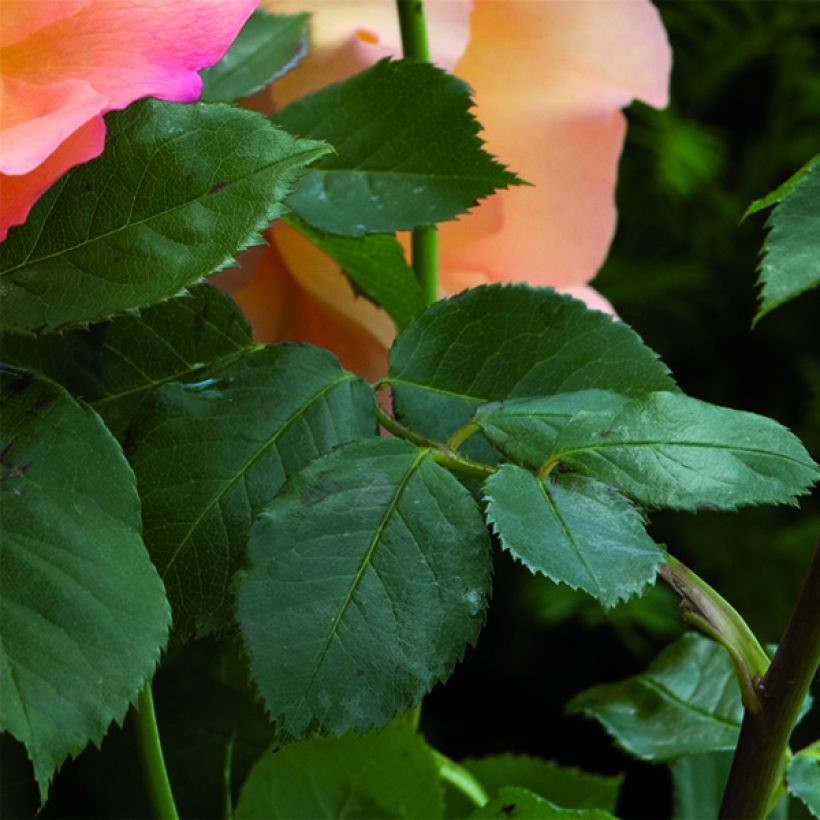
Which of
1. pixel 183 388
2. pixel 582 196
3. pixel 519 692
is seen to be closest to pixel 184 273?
pixel 183 388

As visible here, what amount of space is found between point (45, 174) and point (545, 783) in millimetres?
211

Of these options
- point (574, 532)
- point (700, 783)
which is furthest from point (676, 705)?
point (574, 532)

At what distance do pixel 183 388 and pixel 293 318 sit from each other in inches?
3.2

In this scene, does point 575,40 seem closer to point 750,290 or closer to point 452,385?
point 452,385

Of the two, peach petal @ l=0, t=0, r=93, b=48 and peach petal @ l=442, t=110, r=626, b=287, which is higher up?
peach petal @ l=0, t=0, r=93, b=48

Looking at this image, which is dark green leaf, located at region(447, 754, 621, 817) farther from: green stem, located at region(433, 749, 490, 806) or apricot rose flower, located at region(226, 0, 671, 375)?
apricot rose flower, located at region(226, 0, 671, 375)

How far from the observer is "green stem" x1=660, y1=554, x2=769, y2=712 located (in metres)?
0.19

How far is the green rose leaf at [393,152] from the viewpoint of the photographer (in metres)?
0.25

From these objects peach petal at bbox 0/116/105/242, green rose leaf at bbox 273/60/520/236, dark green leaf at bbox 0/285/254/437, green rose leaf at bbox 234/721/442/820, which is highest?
peach petal at bbox 0/116/105/242

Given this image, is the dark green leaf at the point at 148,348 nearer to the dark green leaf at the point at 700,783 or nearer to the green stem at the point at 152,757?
the green stem at the point at 152,757

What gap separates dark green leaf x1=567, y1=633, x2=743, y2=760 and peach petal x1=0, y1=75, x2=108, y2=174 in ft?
0.62

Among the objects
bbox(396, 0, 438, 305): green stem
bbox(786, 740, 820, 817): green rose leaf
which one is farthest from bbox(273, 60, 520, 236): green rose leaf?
bbox(786, 740, 820, 817): green rose leaf

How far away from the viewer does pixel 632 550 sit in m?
0.18

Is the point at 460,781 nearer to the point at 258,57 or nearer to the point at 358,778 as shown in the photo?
the point at 358,778
